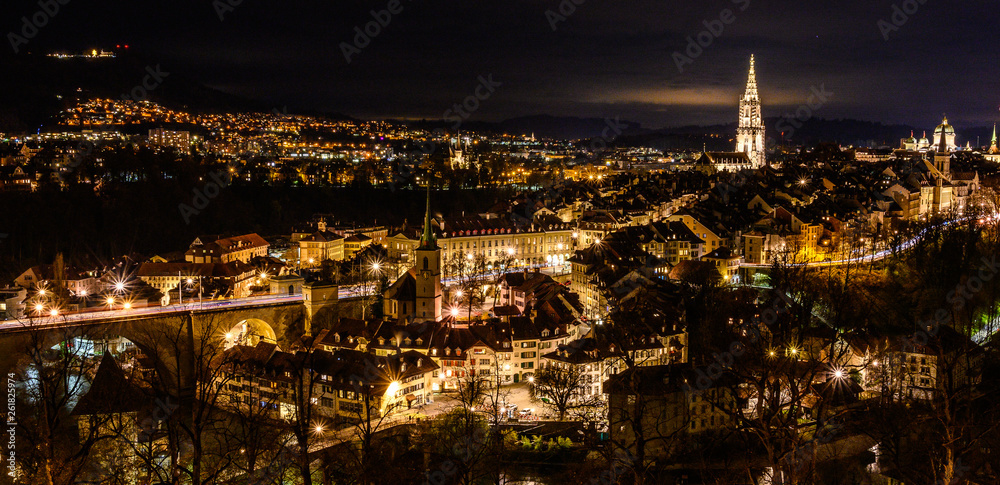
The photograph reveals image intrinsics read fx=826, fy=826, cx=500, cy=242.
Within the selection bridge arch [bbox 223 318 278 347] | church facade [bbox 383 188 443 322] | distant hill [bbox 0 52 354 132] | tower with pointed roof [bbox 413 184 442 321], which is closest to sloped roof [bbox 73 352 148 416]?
bridge arch [bbox 223 318 278 347]

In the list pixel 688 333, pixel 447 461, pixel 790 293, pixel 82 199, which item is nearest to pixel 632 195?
pixel 790 293

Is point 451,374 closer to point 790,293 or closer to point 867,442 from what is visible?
point 867,442

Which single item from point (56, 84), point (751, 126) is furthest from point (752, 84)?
point (56, 84)

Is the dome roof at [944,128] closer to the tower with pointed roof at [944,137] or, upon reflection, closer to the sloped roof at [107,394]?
the tower with pointed roof at [944,137]

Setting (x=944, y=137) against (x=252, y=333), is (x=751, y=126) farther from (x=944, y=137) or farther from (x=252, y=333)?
(x=252, y=333)

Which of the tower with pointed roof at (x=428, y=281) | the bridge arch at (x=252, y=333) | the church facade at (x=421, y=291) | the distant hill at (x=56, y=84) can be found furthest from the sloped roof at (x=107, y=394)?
the distant hill at (x=56, y=84)

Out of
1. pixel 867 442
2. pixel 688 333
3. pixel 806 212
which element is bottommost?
pixel 867 442
